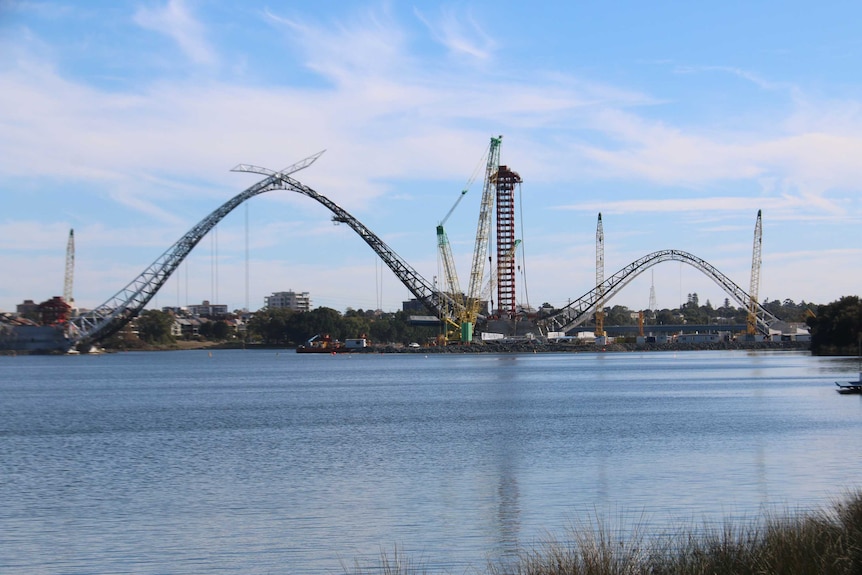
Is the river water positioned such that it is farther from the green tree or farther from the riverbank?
the riverbank

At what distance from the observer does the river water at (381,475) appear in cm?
1883

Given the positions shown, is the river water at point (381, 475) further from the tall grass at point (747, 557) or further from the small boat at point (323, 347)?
the small boat at point (323, 347)

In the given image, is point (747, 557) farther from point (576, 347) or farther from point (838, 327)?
point (576, 347)

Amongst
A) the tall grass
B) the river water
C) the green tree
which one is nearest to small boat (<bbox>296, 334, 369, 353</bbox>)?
the green tree

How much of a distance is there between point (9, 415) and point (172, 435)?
50.3 ft

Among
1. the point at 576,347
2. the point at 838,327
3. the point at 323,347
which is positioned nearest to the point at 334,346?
the point at 323,347

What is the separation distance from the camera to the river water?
18.8 metres

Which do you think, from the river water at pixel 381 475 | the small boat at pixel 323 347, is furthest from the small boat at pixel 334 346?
the river water at pixel 381 475

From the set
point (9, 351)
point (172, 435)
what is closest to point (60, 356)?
point (9, 351)

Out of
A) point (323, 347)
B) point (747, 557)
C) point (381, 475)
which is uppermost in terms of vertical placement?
point (323, 347)

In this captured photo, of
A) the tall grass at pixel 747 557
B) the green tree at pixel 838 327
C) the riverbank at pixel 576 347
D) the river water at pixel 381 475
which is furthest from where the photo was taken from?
the riverbank at pixel 576 347

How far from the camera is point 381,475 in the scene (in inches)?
1079

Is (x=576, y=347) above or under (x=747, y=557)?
above

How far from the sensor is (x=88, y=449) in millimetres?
35094
